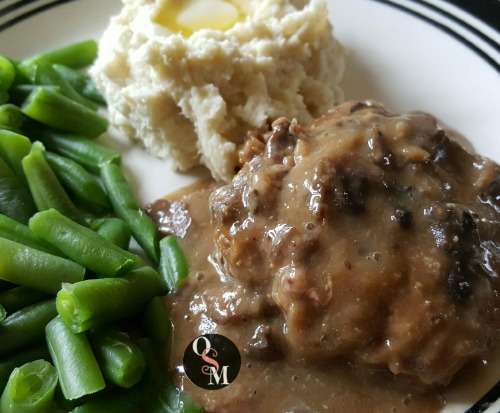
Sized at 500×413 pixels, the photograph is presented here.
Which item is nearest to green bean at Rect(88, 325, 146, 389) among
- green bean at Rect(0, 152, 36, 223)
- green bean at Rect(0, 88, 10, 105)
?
green bean at Rect(0, 152, 36, 223)

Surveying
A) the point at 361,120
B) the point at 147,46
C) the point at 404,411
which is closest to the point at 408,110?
the point at 361,120

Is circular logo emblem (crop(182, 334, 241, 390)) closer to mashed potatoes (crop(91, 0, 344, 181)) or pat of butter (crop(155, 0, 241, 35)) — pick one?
mashed potatoes (crop(91, 0, 344, 181))

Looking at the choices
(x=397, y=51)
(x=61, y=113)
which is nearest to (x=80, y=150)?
(x=61, y=113)

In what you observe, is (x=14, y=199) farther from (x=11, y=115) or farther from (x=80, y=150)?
(x=11, y=115)

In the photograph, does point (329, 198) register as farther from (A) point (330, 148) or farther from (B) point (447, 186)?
(B) point (447, 186)

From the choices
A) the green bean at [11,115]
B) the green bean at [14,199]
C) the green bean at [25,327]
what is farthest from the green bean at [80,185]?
the green bean at [25,327]
